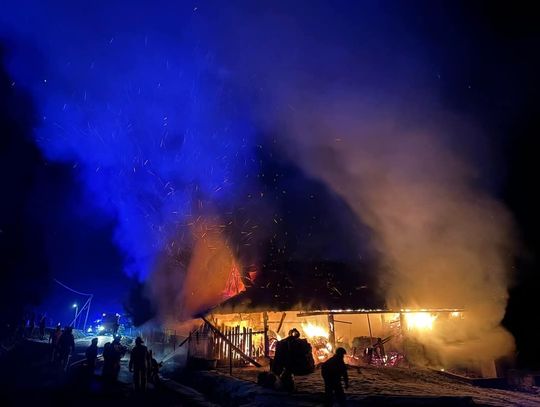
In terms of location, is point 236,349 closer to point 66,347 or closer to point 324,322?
point 324,322

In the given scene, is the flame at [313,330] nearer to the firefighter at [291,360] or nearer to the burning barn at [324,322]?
the burning barn at [324,322]

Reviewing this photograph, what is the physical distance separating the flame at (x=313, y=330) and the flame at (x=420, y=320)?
4.83 m

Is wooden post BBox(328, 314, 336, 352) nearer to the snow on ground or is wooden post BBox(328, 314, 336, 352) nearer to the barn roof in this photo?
the barn roof

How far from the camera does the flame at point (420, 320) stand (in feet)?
65.9

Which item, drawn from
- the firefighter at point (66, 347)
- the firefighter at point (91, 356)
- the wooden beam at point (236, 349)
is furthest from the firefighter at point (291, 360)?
the firefighter at point (66, 347)

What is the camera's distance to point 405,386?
34.8 feet

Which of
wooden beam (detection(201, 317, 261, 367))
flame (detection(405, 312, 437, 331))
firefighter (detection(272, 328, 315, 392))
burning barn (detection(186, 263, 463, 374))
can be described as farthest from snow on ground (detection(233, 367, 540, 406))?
flame (detection(405, 312, 437, 331))

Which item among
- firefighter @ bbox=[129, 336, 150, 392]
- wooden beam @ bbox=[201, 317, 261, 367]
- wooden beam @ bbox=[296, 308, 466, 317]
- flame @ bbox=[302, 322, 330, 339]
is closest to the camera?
firefighter @ bbox=[129, 336, 150, 392]

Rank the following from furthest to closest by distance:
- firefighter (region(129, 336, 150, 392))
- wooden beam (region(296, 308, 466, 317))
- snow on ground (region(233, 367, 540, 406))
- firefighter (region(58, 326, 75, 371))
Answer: wooden beam (region(296, 308, 466, 317)) → firefighter (region(58, 326, 75, 371)) → firefighter (region(129, 336, 150, 392)) → snow on ground (region(233, 367, 540, 406))

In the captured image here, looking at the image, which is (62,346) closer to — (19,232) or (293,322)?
(293,322)

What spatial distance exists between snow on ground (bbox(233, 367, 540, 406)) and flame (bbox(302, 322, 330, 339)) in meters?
5.44

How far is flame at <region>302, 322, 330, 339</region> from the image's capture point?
20.0m

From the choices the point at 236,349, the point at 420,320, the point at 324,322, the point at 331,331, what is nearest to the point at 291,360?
the point at 236,349

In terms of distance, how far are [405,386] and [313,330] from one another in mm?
9780
